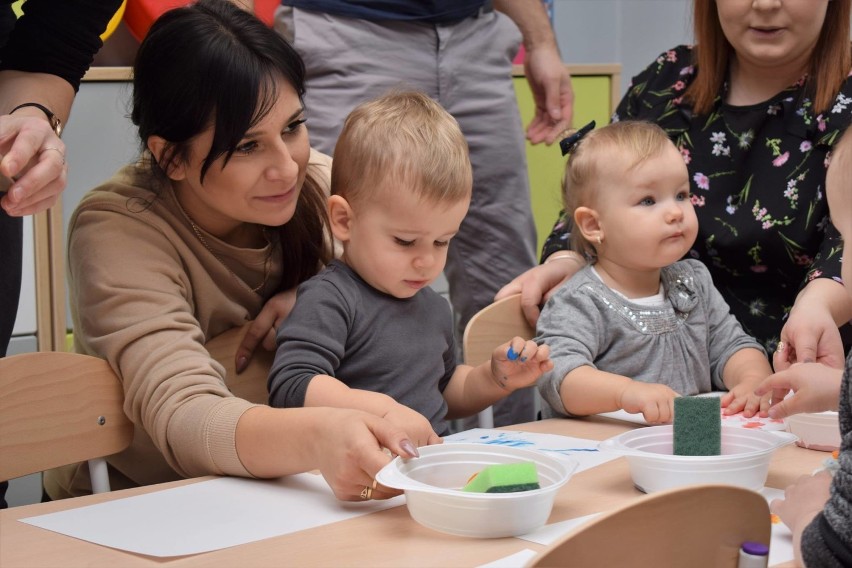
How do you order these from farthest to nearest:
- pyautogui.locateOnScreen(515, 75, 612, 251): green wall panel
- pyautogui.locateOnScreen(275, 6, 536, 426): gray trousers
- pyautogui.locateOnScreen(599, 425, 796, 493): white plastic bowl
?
pyautogui.locateOnScreen(515, 75, 612, 251): green wall panel, pyautogui.locateOnScreen(275, 6, 536, 426): gray trousers, pyautogui.locateOnScreen(599, 425, 796, 493): white plastic bowl

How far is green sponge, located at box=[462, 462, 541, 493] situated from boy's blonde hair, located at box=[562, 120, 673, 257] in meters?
0.78

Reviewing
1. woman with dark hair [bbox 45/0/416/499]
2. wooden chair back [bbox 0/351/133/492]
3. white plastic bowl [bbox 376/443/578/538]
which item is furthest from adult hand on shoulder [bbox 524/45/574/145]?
white plastic bowl [bbox 376/443/578/538]

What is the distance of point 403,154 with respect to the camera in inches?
52.1

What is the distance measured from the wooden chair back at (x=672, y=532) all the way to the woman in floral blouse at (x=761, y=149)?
0.93m

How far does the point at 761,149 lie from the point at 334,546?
1224 millimetres

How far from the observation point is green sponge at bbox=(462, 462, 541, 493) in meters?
0.87

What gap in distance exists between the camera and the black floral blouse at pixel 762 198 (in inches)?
67.6

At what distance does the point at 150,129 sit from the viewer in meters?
1.36

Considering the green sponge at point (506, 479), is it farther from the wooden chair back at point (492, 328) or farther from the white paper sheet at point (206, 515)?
the wooden chair back at point (492, 328)

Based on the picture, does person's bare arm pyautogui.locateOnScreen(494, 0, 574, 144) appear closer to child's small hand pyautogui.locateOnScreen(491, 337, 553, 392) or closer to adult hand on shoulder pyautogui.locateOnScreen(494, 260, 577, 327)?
adult hand on shoulder pyautogui.locateOnScreen(494, 260, 577, 327)

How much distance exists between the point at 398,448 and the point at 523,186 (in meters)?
1.37

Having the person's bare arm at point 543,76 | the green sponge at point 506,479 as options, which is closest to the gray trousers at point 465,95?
the person's bare arm at point 543,76

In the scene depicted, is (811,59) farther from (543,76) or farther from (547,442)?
(547,442)

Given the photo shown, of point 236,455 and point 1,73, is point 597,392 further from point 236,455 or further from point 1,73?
point 1,73
